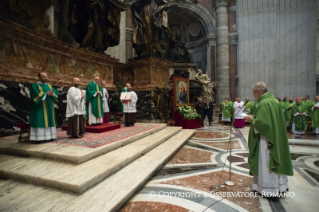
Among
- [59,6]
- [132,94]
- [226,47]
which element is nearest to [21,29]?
[132,94]

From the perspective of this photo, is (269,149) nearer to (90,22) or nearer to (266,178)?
(266,178)

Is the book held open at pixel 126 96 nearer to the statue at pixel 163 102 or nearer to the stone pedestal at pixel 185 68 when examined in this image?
the statue at pixel 163 102

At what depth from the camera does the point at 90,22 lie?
7.81 meters

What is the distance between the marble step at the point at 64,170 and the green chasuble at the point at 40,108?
819mm

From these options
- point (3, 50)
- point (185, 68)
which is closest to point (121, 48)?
point (185, 68)

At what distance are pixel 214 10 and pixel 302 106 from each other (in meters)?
11.1

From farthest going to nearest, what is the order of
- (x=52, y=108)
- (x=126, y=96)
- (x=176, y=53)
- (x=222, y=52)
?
1. (x=176, y=53)
2. (x=222, y=52)
3. (x=126, y=96)
4. (x=52, y=108)

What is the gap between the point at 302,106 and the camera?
327 inches

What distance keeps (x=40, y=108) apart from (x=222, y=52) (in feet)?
45.5

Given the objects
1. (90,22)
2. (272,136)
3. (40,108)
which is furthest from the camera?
(90,22)

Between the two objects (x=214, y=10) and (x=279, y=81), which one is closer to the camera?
(x=279, y=81)

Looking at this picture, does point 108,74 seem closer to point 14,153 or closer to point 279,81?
point 14,153

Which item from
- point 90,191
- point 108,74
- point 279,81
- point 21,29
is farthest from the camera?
point 279,81

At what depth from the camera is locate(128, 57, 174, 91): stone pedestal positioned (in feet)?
32.2
